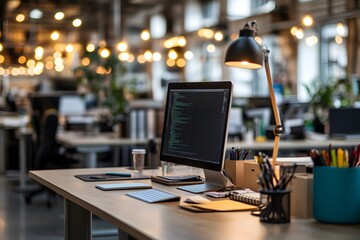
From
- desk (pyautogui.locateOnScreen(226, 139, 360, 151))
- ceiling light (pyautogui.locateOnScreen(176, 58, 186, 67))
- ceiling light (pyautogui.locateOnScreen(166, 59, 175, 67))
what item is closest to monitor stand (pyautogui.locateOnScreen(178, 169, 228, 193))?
desk (pyautogui.locateOnScreen(226, 139, 360, 151))

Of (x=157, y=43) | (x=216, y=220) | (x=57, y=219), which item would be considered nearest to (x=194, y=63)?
(x=157, y=43)

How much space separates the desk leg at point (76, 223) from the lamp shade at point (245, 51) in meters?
1.42

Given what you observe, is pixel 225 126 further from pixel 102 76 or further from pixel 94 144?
pixel 102 76

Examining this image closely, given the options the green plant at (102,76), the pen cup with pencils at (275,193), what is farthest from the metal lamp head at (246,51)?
the green plant at (102,76)

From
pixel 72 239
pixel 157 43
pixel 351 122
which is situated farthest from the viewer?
pixel 157 43

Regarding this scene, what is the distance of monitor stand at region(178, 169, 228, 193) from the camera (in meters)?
3.26

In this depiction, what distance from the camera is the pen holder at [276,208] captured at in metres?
2.46

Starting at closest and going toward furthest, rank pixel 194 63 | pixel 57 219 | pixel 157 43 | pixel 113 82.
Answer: pixel 57 219 → pixel 113 82 → pixel 194 63 → pixel 157 43

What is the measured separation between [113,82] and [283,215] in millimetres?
6218

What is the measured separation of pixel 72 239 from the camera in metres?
3.88

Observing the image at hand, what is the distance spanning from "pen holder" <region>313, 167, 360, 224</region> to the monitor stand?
2.88 ft

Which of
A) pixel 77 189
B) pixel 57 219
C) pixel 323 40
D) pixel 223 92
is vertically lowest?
pixel 57 219

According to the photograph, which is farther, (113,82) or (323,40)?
(323,40)

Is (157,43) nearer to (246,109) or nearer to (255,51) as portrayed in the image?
(246,109)
